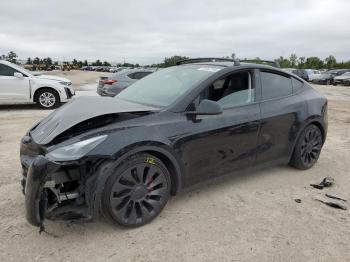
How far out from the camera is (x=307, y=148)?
4816mm

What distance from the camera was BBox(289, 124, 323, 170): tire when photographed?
4.69 m

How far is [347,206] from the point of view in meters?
3.77

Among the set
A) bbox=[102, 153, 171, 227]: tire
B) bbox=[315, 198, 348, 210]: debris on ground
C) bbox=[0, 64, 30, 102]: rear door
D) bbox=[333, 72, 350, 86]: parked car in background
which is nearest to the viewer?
bbox=[102, 153, 171, 227]: tire

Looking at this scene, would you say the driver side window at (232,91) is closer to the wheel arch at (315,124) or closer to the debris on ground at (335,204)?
the wheel arch at (315,124)

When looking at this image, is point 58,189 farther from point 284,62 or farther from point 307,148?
point 284,62

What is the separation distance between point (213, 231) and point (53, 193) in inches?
57.7

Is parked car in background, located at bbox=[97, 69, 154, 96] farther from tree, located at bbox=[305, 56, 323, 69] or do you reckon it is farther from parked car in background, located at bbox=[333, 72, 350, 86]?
tree, located at bbox=[305, 56, 323, 69]

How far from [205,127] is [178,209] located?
91 centimetres

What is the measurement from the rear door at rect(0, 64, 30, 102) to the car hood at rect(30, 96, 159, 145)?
790cm

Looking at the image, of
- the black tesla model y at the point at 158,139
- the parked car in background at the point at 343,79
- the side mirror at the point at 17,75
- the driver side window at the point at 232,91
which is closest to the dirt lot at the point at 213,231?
the black tesla model y at the point at 158,139

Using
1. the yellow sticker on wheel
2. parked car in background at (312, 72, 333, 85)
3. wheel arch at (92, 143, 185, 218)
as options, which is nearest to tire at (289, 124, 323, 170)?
wheel arch at (92, 143, 185, 218)

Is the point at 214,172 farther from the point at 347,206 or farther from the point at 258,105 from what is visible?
the point at 347,206

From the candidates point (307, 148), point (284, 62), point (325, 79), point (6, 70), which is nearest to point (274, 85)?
point (307, 148)

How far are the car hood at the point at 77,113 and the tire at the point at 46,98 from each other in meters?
7.90
